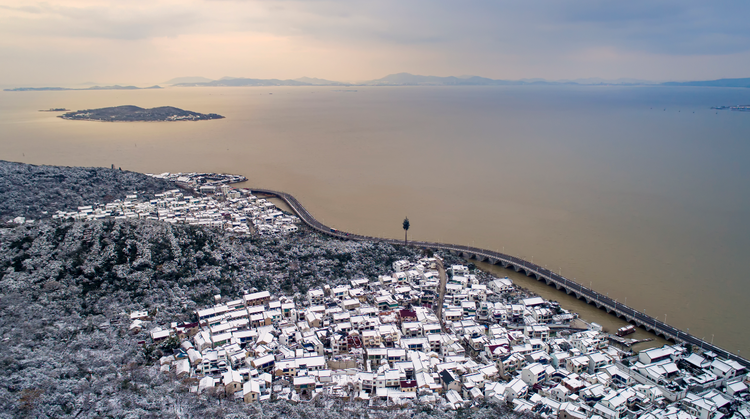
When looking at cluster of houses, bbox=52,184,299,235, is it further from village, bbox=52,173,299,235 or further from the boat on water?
the boat on water

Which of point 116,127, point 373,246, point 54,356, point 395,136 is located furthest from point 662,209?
point 116,127

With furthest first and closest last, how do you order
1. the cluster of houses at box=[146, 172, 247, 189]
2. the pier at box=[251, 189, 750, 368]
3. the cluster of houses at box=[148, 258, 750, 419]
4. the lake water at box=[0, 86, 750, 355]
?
the cluster of houses at box=[146, 172, 247, 189] → the lake water at box=[0, 86, 750, 355] → the pier at box=[251, 189, 750, 368] → the cluster of houses at box=[148, 258, 750, 419]

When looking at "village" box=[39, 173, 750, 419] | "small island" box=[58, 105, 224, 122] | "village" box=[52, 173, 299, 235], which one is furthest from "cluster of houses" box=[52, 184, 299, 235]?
"small island" box=[58, 105, 224, 122]

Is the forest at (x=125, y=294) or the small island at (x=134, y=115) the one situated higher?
the small island at (x=134, y=115)

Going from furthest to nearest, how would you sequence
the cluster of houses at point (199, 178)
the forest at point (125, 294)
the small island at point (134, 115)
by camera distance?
the small island at point (134, 115), the cluster of houses at point (199, 178), the forest at point (125, 294)

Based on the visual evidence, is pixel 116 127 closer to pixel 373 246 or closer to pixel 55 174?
pixel 55 174

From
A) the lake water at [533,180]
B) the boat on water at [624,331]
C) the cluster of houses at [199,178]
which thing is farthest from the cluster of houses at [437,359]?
the cluster of houses at [199,178]

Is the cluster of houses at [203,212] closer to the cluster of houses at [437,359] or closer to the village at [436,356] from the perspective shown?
the village at [436,356]
